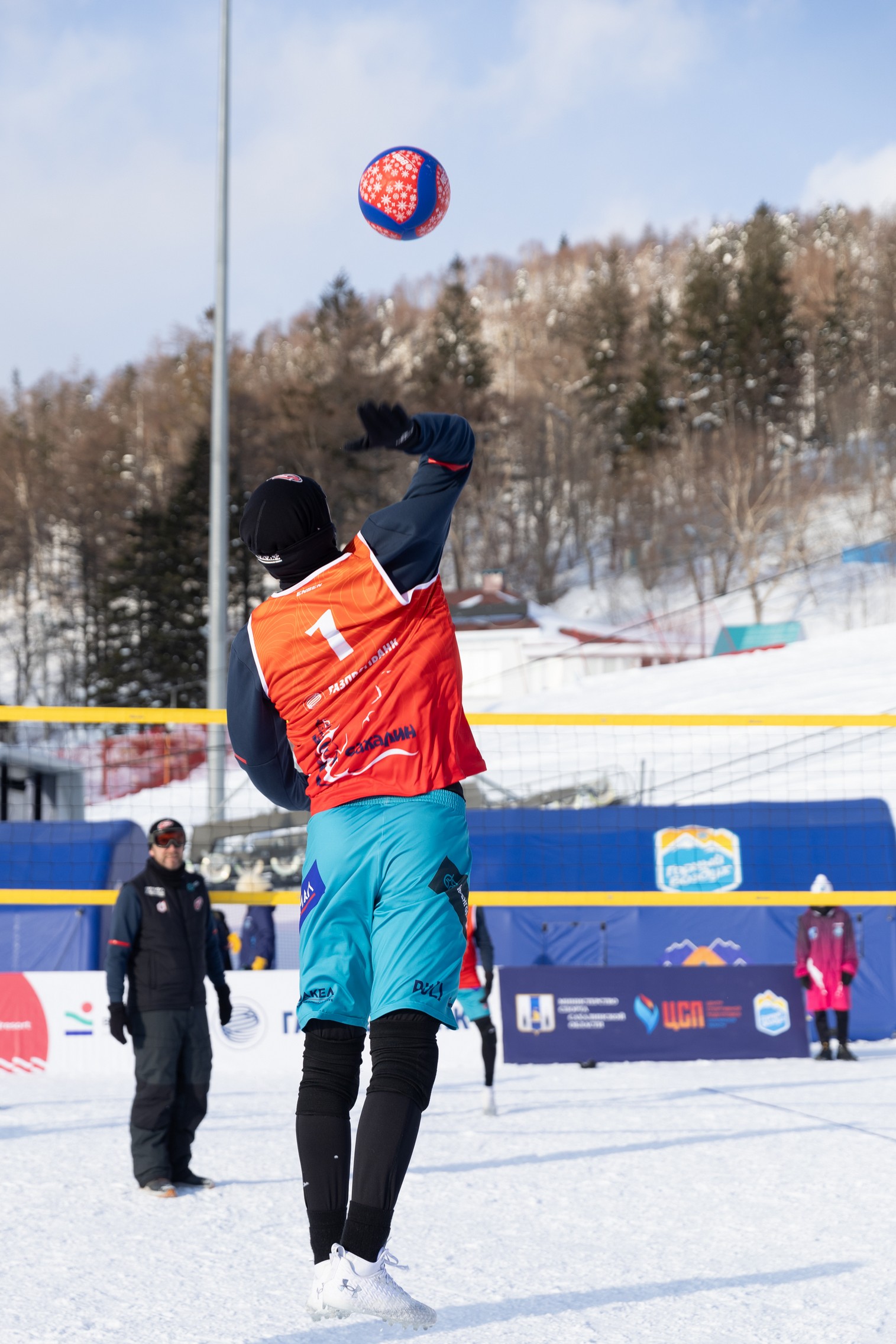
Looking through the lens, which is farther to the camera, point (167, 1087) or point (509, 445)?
point (509, 445)

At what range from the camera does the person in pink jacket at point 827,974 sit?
10133 millimetres

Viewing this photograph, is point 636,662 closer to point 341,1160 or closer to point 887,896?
point 887,896

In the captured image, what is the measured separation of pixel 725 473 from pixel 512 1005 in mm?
40735

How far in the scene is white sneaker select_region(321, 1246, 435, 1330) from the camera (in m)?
2.14

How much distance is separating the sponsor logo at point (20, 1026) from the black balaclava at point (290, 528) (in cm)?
817

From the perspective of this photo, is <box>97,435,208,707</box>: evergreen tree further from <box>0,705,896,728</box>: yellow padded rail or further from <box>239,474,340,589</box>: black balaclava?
<box>239,474,340,589</box>: black balaclava

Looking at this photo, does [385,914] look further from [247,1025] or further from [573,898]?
[247,1025]

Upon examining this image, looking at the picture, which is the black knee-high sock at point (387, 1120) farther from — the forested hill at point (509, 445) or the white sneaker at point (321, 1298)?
the forested hill at point (509, 445)

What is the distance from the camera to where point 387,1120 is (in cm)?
227

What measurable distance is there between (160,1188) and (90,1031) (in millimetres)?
4841

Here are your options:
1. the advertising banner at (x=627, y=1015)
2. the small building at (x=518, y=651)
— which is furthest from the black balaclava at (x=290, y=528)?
the small building at (x=518, y=651)

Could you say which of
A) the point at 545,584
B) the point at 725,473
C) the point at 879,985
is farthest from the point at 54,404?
the point at 879,985

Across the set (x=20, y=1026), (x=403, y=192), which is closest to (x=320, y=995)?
(x=403, y=192)

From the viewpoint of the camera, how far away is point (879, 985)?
1183cm
